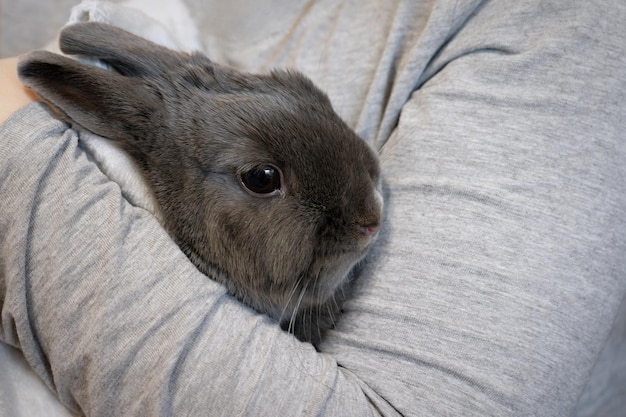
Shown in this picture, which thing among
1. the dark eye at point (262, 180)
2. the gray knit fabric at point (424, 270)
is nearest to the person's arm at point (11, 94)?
the gray knit fabric at point (424, 270)

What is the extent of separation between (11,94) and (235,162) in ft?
1.38

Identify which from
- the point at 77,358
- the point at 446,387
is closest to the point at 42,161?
the point at 77,358

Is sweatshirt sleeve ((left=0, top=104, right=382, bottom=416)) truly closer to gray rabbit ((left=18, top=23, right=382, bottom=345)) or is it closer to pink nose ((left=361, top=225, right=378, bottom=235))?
gray rabbit ((left=18, top=23, right=382, bottom=345))

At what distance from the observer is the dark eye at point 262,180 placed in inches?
33.5

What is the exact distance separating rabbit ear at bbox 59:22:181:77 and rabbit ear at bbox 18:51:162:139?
0.15ft

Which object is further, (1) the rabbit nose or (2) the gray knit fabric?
(1) the rabbit nose

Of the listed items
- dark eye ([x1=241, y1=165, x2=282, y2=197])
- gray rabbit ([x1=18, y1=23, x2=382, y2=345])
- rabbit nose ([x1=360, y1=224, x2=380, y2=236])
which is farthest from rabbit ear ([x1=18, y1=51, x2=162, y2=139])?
rabbit nose ([x1=360, y1=224, x2=380, y2=236])

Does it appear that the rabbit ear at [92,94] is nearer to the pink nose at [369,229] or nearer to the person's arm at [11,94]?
the person's arm at [11,94]

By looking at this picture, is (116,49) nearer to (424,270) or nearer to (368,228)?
(368,228)

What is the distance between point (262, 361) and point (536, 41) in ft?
2.60

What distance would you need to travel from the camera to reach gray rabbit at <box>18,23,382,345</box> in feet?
2.80

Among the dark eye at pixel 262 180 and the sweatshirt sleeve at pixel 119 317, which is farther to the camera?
the dark eye at pixel 262 180

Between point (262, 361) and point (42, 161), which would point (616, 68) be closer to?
point (262, 361)

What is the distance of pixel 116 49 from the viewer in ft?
3.00
